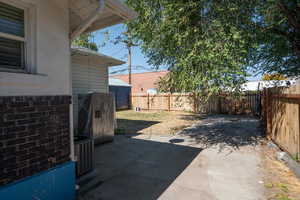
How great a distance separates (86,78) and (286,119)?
6.21 m

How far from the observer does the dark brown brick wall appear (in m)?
1.84

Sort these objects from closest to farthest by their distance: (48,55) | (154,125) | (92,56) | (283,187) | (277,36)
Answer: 1. (48,55)
2. (283,187)
3. (277,36)
4. (92,56)
5. (154,125)

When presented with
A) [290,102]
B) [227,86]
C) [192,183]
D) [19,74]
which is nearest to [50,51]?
[19,74]

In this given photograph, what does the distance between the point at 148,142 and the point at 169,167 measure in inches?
81.6

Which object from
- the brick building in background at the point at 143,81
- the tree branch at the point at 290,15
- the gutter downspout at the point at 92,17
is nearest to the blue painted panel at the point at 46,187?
the gutter downspout at the point at 92,17

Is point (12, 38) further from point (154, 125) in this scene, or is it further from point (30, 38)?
point (154, 125)

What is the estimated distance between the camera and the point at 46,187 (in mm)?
2207

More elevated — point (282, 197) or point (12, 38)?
point (12, 38)

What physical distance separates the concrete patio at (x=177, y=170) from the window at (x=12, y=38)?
6.96 feet

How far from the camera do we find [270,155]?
446 centimetres

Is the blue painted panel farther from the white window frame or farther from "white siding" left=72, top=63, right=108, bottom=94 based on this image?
"white siding" left=72, top=63, right=108, bottom=94

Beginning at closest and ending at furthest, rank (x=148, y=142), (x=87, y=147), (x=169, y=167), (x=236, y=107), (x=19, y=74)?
(x=19, y=74)
(x=87, y=147)
(x=169, y=167)
(x=148, y=142)
(x=236, y=107)

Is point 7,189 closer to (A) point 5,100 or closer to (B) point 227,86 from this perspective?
(A) point 5,100

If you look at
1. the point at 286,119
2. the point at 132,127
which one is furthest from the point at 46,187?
the point at 132,127
